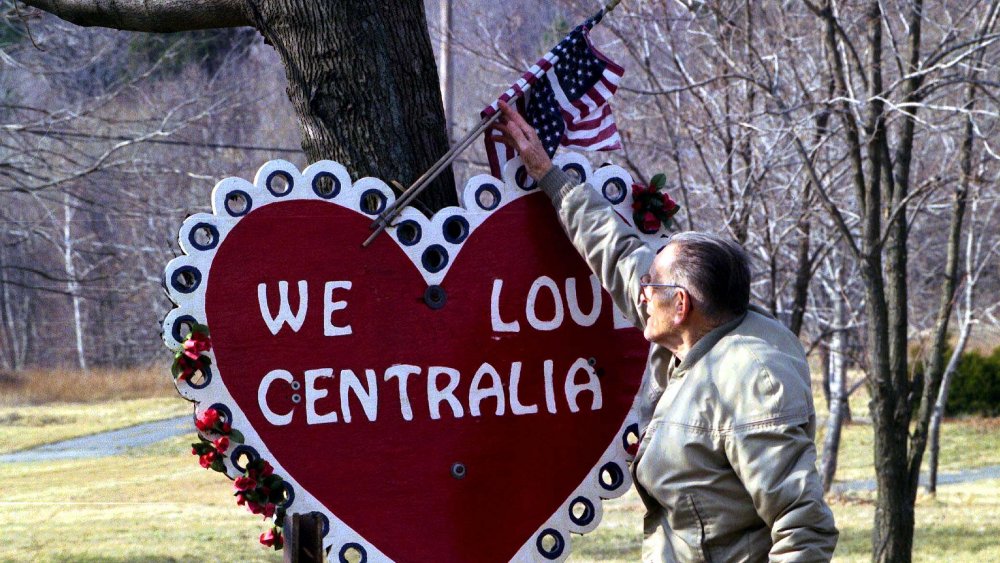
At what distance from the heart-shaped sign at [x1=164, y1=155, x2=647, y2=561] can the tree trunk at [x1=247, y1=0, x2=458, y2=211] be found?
204 millimetres

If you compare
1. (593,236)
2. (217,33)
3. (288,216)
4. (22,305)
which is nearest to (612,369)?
(593,236)

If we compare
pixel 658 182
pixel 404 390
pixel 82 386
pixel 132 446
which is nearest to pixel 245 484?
pixel 404 390

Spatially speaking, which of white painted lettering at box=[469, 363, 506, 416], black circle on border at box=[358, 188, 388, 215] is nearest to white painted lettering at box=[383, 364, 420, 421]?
white painted lettering at box=[469, 363, 506, 416]

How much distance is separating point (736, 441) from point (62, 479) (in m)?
12.0

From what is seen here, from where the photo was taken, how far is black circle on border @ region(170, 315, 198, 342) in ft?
8.08

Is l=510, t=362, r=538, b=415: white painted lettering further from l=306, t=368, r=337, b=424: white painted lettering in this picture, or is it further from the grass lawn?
the grass lawn

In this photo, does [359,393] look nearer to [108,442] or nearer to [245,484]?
[245,484]

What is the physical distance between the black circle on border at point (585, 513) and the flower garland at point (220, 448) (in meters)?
0.73

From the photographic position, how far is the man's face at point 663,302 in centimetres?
247

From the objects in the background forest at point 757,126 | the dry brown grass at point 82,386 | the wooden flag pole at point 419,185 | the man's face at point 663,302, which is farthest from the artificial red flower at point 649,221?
the dry brown grass at point 82,386

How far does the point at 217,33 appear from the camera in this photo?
1614 centimetres

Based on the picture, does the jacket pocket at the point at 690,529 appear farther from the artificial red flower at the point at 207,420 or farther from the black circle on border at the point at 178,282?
the black circle on border at the point at 178,282

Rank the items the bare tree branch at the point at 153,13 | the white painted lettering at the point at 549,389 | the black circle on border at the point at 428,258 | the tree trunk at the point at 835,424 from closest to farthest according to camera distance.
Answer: the black circle on border at the point at 428,258, the white painted lettering at the point at 549,389, the bare tree branch at the point at 153,13, the tree trunk at the point at 835,424

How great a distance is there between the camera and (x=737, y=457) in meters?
2.27
